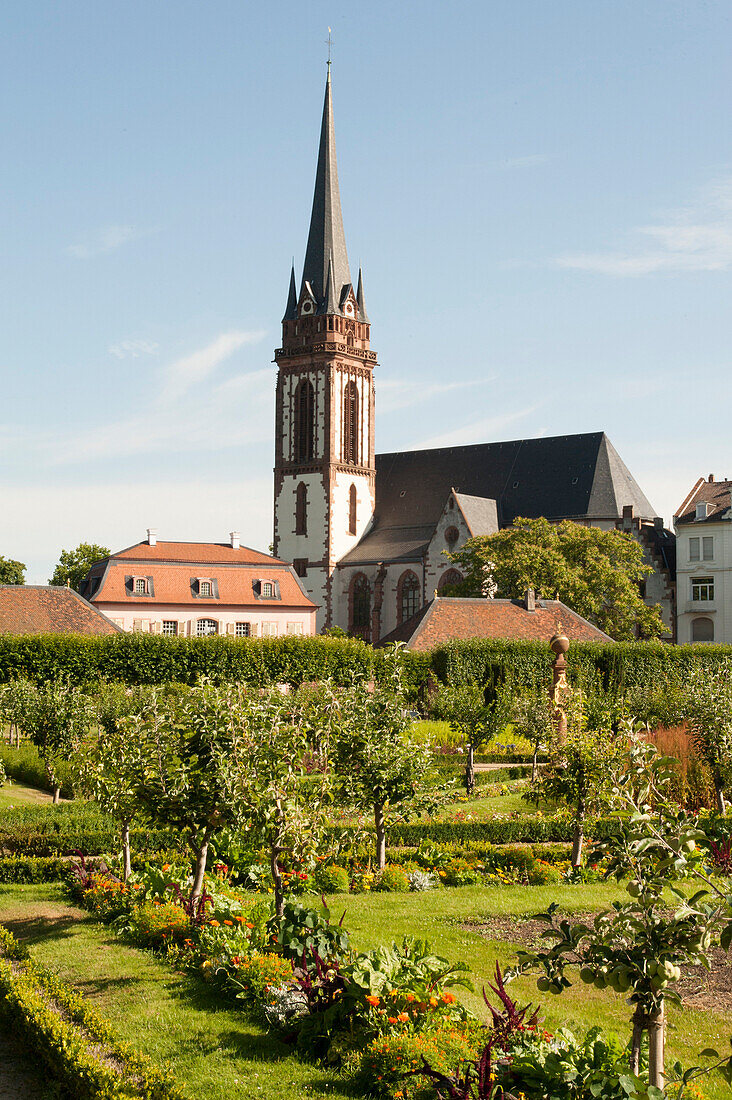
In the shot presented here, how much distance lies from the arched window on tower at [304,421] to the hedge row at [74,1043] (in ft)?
241

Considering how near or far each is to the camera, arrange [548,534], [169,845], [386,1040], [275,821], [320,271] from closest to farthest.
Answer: [386,1040] → [275,821] → [169,845] → [548,534] → [320,271]

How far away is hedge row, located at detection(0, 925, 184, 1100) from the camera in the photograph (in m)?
8.50

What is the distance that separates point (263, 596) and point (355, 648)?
62.6 ft

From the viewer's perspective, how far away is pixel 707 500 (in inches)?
2707

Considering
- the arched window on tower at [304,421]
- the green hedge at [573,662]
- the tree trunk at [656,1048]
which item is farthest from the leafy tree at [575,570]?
the tree trunk at [656,1048]

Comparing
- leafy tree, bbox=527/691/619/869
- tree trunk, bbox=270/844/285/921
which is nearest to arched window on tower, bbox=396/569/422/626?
leafy tree, bbox=527/691/619/869

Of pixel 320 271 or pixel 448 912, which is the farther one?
pixel 320 271

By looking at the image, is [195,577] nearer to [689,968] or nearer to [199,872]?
[199,872]

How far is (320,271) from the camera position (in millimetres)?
84188

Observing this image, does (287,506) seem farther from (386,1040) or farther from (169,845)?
(386,1040)

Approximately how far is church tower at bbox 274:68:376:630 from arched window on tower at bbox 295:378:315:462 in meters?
0.08

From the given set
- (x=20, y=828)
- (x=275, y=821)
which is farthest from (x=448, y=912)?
(x=20, y=828)

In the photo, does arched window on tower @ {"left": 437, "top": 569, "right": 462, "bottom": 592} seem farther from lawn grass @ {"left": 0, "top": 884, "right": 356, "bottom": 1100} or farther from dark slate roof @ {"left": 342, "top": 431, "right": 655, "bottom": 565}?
lawn grass @ {"left": 0, "top": 884, "right": 356, "bottom": 1100}

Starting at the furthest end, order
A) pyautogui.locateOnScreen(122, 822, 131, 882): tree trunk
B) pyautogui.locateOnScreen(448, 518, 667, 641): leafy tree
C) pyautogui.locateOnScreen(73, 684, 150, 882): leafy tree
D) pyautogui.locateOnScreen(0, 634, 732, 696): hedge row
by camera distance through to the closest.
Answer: pyautogui.locateOnScreen(448, 518, 667, 641): leafy tree, pyautogui.locateOnScreen(0, 634, 732, 696): hedge row, pyautogui.locateOnScreen(122, 822, 131, 882): tree trunk, pyautogui.locateOnScreen(73, 684, 150, 882): leafy tree
